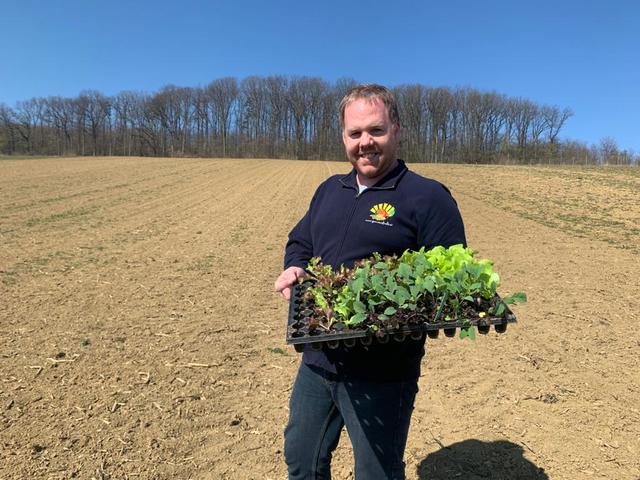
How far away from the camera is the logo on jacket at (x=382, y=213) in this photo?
193cm

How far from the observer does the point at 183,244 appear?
1087 cm

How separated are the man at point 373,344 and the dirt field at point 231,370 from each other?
158 cm

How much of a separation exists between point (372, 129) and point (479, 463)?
2715 mm

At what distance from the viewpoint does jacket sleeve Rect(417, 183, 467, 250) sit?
1.85 metres

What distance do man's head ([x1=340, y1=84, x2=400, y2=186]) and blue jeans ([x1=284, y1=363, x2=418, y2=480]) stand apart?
859 millimetres

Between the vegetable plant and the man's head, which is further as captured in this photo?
the man's head

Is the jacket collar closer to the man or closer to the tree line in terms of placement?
the man

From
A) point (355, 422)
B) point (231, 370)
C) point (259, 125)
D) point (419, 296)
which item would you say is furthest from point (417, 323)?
point (259, 125)

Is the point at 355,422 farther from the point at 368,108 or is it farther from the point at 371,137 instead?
the point at 368,108

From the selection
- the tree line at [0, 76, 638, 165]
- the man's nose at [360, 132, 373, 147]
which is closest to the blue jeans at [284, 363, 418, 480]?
the man's nose at [360, 132, 373, 147]

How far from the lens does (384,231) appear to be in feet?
6.36

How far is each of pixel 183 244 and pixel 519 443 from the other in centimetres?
863

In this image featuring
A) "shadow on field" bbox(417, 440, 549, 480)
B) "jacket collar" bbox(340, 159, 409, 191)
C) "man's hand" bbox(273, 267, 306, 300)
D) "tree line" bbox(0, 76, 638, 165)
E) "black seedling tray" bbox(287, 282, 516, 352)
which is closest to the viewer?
"black seedling tray" bbox(287, 282, 516, 352)

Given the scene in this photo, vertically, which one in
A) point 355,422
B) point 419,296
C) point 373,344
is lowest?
point 355,422
